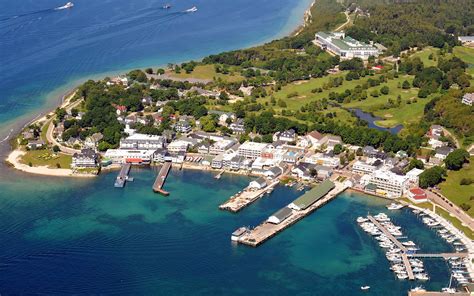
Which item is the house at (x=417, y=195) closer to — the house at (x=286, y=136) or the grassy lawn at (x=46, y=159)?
the house at (x=286, y=136)

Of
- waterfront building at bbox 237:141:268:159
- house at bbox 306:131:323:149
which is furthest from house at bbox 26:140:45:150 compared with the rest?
house at bbox 306:131:323:149

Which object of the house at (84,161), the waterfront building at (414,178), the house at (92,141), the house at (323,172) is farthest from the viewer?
the house at (92,141)

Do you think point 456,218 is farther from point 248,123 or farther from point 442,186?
point 248,123

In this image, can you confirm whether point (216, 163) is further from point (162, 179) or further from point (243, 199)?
point (243, 199)

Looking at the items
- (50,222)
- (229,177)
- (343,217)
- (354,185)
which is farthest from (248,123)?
(50,222)

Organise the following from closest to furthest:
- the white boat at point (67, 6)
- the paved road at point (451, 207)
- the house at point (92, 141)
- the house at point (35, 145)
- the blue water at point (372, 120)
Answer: the paved road at point (451, 207)
the house at point (35, 145)
the house at point (92, 141)
the blue water at point (372, 120)
the white boat at point (67, 6)

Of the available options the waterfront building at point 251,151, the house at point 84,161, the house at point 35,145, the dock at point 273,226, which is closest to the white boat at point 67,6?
the house at point 35,145
